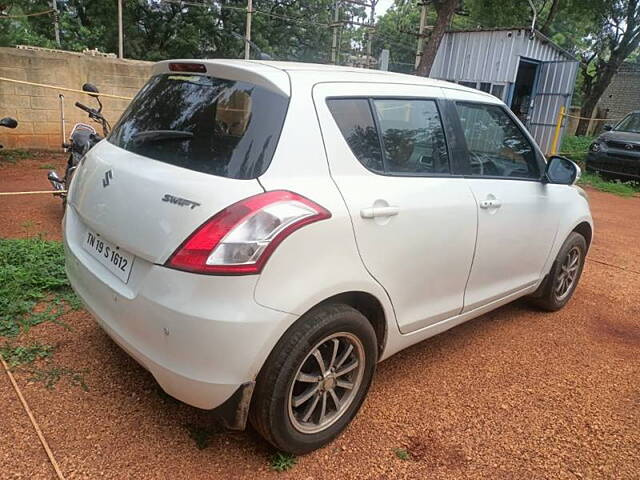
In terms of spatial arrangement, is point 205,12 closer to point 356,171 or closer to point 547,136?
point 547,136

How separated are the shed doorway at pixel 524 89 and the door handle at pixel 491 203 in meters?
12.9

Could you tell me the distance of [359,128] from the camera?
8.40ft

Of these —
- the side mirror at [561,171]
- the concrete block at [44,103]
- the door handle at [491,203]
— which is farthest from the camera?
the concrete block at [44,103]

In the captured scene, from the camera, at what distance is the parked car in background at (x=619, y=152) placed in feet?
39.1

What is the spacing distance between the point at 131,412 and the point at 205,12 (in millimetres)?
24469

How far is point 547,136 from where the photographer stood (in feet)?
47.9

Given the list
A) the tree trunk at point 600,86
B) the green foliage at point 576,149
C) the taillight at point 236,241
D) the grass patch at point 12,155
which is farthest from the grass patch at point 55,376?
the tree trunk at point 600,86

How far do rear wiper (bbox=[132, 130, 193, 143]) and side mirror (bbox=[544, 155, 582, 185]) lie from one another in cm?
257

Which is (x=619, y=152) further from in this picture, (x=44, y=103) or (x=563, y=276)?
(x=44, y=103)

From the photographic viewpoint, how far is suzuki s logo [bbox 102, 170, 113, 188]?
7.98ft

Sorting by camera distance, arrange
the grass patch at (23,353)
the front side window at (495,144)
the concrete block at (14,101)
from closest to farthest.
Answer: the grass patch at (23,353) < the front side window at (495,144) < the concrete block at (14,101)

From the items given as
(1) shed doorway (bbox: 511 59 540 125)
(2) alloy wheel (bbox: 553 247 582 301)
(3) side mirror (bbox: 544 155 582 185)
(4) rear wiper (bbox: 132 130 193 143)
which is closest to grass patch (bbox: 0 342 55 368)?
(4) rear wiper (bbox: 132 130 193 143)

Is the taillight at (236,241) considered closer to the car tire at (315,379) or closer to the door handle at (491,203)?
the car tire at (315,379)

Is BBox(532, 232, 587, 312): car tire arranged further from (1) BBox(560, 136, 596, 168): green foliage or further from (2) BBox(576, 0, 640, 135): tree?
(2) BBox(576, 0, 640, 135): tree
